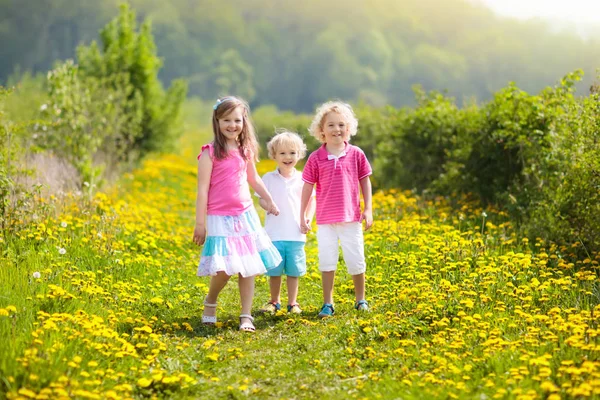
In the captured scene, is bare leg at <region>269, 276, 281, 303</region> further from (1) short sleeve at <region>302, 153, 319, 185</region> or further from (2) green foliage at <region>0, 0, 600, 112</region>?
(2) green foliage at <region>0, 0, 600, 112</region>

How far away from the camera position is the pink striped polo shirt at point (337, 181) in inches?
213

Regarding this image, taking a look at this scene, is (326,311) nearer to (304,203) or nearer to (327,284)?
(327,284)

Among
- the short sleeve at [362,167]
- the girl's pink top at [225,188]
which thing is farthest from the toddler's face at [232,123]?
the short sleeve at [362,167]

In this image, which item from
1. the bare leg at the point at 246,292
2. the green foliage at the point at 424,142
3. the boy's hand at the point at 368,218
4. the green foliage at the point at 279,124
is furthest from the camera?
the green foliage at the point at 279,124

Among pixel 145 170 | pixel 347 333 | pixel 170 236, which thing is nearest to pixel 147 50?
pixel 145 170

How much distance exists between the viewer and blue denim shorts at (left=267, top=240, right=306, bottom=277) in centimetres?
565

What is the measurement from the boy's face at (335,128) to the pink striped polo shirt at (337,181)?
116 millimetres

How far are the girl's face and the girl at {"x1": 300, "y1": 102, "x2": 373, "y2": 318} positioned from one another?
0.68 m

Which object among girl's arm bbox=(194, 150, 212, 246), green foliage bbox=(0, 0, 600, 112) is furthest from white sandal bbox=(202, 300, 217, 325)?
green foliage bbox=(0, 0, 600, 112)

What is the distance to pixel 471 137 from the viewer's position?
31.6 ft

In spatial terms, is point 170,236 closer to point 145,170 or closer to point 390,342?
point 390,342

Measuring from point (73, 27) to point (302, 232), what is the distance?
96.5m

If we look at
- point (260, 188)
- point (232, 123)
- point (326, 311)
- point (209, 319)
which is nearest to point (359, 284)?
point (326, 311)

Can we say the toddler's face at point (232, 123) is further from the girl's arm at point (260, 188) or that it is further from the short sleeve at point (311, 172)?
the short sleeve at point (311, 172)
